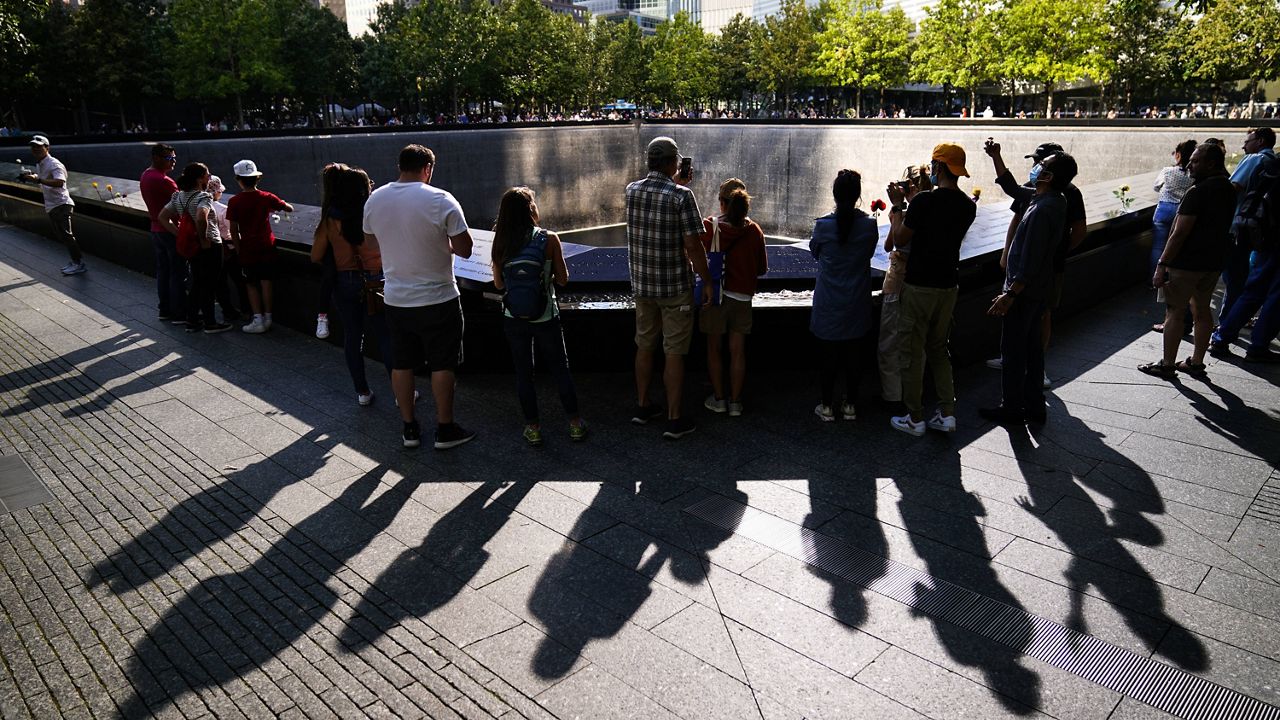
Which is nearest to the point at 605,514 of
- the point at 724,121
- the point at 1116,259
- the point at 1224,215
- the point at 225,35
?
the point at 1224,215

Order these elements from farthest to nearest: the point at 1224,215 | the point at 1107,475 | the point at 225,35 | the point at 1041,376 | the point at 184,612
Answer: the point at 225,35
the point at 1224,215
the point at 1041,376
the point at 1107,475
the point at 184,612

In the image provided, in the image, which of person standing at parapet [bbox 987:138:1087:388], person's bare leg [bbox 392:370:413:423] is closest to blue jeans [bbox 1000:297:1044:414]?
person standing at parapet [bbox 987:138:1087:388]

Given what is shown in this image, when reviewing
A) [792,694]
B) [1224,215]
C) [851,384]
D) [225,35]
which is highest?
[225,35]

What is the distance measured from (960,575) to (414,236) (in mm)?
3649

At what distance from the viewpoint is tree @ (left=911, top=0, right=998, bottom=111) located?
45.0 metres

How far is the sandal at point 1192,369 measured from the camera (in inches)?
283

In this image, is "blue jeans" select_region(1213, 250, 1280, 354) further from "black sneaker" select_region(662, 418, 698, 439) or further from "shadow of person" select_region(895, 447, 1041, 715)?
"black sneaker" select_region(662, 418, 698, 439)

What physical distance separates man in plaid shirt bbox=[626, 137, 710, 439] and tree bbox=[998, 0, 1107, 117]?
4148 cm

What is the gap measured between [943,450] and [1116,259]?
5.99 meters

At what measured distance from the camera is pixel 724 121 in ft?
116

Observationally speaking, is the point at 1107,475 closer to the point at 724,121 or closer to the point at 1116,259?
the point at 1116,259

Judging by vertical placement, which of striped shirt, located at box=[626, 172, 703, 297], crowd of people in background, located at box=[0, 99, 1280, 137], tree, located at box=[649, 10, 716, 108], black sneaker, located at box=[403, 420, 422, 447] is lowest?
black sneaker, located at box=[403, 420, 422, 447]

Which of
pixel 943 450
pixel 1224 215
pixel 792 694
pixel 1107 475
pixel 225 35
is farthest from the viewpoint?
pixel 225 35

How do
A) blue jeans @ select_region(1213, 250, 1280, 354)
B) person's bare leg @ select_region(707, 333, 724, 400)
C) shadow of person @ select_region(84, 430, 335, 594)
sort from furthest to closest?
blue jeans @ select_region(1213, 250, 1280, 354) → person's bare leg @ select_region(707, 333, 724, 400) → shadow of person @ select_region(84, 430, 335, 594)
